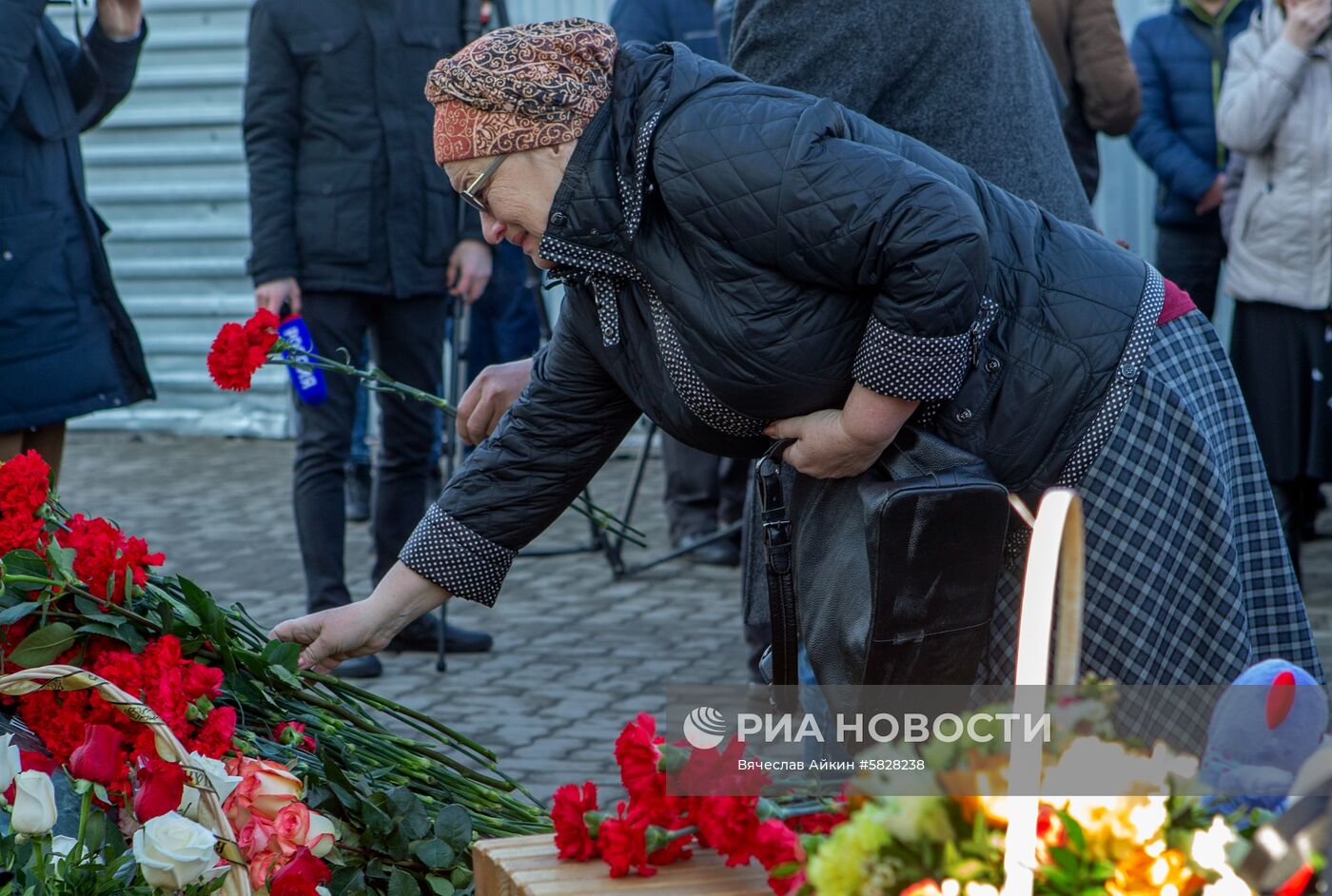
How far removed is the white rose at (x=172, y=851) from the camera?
1640 mm

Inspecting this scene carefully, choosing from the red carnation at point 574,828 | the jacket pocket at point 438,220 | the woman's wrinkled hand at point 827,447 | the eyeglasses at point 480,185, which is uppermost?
the eyeglasses at point 480,185

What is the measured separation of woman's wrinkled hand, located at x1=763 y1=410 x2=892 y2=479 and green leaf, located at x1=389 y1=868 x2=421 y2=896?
0.69m

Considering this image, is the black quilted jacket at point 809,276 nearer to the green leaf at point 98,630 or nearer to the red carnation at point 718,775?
the red carnation at point 718,775

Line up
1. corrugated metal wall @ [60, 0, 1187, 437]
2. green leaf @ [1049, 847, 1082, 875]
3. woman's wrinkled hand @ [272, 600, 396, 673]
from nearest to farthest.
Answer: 1. green leaf @ [1049, 847, 1082, 875]
2. woman's wrinkled hand @ [272, 600, 396, 673]
3. corrugated metal wall @ [60, 0, 1187, 437]

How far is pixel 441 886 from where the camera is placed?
196 cm

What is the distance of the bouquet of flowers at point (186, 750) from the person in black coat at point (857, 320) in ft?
0.54

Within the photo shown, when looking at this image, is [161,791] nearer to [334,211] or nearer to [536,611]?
[334,211]

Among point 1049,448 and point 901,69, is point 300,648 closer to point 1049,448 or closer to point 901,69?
point 1049,448

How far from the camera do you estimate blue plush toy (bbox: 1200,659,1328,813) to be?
4.48ft

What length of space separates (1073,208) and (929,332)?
2.95 ft

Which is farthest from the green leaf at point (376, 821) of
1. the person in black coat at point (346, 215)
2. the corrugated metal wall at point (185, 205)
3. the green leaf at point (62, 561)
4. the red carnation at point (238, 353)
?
the corrugated metal wall at point (185, 205)

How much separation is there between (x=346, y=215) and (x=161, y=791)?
3.09 meters

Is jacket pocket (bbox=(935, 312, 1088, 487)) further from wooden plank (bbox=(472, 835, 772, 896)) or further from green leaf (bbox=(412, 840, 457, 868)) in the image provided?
green leaf (bbox=(412, 840, 457, 868))

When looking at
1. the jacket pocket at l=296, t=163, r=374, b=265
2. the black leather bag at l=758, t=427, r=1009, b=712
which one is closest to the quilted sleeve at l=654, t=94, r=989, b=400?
the black leather bag at l=758, t=427, r=1009, b=712
